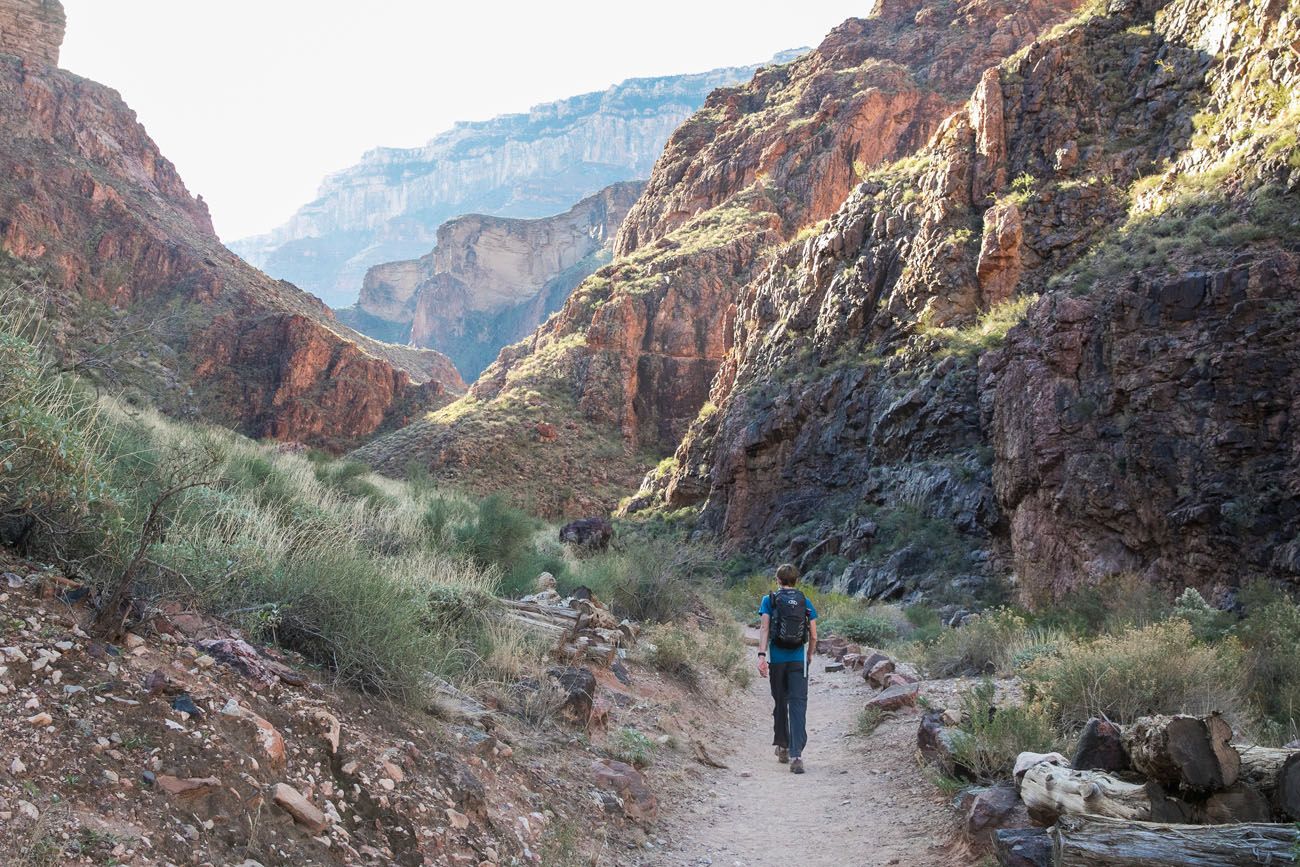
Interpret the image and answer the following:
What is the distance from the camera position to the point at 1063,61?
28.9 metres

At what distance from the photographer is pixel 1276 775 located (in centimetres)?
379

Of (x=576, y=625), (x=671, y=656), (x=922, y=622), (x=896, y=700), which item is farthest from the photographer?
(x=922, y=622)

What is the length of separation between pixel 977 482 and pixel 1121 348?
603 cm

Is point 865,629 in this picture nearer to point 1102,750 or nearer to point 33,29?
point 1102,750

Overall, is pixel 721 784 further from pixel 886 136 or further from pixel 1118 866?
pixel 886 136

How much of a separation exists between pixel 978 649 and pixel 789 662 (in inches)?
163

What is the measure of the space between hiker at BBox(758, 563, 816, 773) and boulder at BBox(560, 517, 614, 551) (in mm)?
13082

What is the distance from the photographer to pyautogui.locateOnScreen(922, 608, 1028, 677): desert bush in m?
10.6

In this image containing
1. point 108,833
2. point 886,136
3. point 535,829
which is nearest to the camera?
point 108,833

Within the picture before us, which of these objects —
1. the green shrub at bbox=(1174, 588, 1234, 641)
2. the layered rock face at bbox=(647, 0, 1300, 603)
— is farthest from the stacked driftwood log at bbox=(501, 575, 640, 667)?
the layered rock face at bbox=(647, 0, 1300, 603)

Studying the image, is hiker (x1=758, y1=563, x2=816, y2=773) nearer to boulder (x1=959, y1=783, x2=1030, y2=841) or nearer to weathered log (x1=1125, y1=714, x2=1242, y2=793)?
boulder (x1=959, y1=783, x2=1030, y2=841)

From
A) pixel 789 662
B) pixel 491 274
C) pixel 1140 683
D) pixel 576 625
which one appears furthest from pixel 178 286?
pixel 491 274

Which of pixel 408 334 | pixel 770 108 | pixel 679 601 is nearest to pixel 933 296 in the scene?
pixel 679 601

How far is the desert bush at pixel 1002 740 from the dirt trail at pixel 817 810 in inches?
16.4
